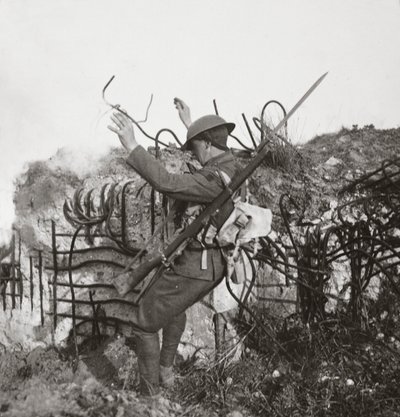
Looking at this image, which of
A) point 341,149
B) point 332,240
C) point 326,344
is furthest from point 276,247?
point 341,149

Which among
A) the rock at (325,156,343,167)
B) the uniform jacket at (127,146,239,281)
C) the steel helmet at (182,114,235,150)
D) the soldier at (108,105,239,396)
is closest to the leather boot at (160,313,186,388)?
the soldier at (108,105,239,396)

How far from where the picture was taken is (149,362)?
3.58 metres

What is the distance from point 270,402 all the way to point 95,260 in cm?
251

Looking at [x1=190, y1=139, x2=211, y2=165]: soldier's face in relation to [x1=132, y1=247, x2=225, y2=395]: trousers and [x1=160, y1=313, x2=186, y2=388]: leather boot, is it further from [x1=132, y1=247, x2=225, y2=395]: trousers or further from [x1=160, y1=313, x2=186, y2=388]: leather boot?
[x1=160, y1=313, x2=186, y2=388]: leather boot

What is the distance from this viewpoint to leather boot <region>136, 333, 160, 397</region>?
3.57 metres

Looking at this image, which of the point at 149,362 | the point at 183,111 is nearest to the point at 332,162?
the point at 183,111

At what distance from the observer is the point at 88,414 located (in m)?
3.20

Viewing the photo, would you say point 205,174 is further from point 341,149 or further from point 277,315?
point 341,149

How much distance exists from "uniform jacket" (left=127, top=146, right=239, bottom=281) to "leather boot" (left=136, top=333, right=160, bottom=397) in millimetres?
602

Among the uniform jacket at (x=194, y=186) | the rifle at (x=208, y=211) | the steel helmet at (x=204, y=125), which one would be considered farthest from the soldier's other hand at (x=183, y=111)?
the rifle at (x=208, y=211)

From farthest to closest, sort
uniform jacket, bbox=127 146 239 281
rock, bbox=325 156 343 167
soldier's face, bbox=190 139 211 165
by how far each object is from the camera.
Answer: rock, bbox=325 156 343 167 → soldier's face, bbox=190 139 211 165 → uniform jacket, bbox=127 146 239 281

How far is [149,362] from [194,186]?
1492 millimetres

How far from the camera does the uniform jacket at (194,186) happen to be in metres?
3.27

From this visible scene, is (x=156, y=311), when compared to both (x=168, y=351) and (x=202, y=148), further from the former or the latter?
(x=202, y=148)
